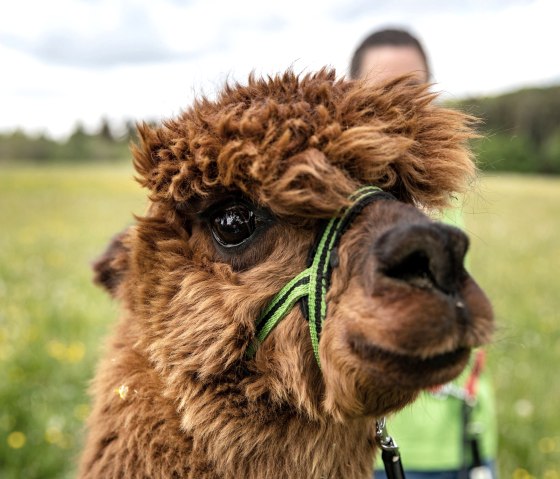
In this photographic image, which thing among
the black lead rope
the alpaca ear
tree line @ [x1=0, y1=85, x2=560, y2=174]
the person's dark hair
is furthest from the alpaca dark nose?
tree line @ [x1=0, y1=85, x2=560, y2=174]

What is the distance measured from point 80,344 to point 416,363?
4.48 m

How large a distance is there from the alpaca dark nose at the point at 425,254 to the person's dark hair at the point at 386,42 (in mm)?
3193

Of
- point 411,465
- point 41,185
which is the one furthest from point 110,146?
point 411,465

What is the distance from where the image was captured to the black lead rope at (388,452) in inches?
77.1

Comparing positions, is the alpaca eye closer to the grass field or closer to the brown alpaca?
the brown alpaca

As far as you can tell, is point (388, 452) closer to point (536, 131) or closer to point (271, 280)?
point (271, 280)

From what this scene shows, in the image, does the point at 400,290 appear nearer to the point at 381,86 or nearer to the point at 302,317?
the point at 302,317

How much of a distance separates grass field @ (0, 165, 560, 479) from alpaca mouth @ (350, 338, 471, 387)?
1.09 feet

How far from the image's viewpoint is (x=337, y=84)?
1.97 metres

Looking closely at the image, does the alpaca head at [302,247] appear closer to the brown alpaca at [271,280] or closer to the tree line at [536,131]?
the brown alpaca at [271,280]

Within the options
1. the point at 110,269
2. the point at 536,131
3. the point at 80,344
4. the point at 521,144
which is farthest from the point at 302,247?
the point at 536,131

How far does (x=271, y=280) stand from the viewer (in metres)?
1.88

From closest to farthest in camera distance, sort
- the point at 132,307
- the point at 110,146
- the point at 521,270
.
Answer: the point at 132,307
the point at 521,270
the point at 110,146

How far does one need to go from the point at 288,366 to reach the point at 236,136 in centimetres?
74
